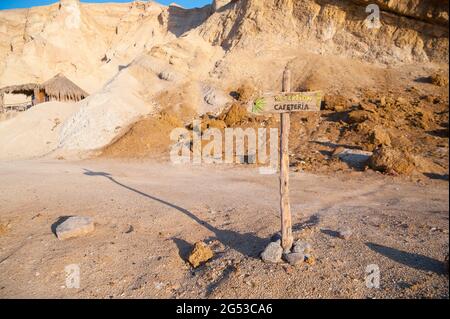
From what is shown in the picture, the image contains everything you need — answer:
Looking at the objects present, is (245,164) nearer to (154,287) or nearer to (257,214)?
(257,214)

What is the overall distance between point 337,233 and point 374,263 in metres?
1.06

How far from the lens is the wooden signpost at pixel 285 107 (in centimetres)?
447

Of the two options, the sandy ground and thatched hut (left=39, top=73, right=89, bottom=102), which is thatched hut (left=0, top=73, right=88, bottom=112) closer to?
thatched hut (left=39, top=73, right=89, bottom=102)

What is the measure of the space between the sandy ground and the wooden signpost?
2.17ft

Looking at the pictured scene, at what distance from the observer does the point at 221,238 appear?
571 centimetres

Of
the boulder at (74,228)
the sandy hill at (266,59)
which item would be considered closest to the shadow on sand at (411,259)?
the boulder at (74,228)

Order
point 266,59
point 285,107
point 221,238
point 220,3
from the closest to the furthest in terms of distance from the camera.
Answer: point 285,107
point 221,238
point 266,59
point 220,3

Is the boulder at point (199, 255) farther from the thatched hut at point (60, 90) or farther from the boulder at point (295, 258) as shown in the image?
the thatched hut at point (60, 90)

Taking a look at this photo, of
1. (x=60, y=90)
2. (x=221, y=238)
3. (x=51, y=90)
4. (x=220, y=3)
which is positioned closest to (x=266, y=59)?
(x=220, y=3)

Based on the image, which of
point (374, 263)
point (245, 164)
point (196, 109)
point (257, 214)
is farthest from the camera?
point (196, 109)

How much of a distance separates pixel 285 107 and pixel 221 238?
270 cm

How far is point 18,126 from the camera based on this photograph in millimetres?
21094

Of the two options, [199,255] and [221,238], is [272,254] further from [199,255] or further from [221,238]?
[221,238]
